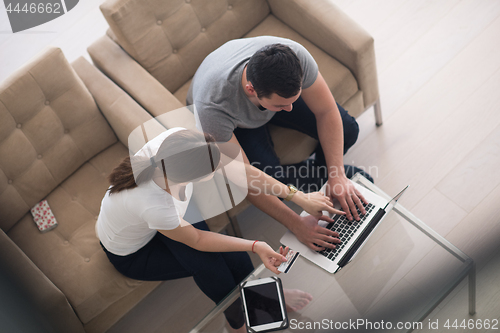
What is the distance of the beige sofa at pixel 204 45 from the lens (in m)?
1.68

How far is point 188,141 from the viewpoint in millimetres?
1169

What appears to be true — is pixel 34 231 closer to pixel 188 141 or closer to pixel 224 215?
pixel 224 215

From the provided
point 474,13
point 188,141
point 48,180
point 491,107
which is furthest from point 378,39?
point 48,180

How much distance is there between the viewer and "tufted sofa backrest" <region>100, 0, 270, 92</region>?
1.66 meters

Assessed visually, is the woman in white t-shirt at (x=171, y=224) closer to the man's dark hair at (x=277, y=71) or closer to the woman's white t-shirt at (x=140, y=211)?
the woman's white t-shirt at (x=140, y=211)

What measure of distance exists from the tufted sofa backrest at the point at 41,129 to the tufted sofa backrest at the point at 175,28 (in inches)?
10.9

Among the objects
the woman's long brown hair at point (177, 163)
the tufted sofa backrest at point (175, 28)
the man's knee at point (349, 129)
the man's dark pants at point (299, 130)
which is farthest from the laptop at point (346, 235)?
the tufted sofa backrest at point (175, 28)

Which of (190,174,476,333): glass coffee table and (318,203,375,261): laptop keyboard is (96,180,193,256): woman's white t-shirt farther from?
(318,203,375,261): laptop keyboard

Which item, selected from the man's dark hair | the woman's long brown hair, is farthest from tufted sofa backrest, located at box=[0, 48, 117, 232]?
the man's dark hair

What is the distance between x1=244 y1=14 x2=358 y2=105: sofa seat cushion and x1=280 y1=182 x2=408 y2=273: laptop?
1.69 ft

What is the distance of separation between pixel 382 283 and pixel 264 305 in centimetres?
41

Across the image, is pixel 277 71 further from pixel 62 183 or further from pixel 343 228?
pixel 62 183

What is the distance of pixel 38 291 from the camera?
139 centimetres

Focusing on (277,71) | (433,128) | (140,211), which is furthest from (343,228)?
(433,128)
